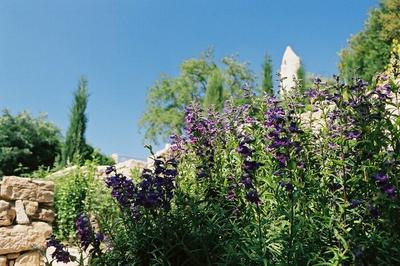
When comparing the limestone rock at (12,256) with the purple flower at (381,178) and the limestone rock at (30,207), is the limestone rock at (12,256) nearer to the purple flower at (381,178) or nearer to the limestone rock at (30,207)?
the limestone rock at (30,207)

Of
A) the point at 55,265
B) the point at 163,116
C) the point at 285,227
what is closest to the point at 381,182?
the point at 285,227

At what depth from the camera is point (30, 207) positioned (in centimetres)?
588

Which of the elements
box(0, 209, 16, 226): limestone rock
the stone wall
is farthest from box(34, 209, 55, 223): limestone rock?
box(0, 209, 16, 226): limestone rock

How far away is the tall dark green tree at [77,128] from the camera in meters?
12.4

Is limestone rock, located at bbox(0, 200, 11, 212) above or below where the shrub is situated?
above

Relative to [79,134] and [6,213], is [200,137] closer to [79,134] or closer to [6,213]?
[6,213]

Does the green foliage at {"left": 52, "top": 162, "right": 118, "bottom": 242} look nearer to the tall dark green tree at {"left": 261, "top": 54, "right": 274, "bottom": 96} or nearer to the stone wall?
the stone wall

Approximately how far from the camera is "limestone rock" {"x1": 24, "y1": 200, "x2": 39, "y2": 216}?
5824 millimetres

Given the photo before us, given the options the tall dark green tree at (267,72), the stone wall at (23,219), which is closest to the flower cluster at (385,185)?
the stone wall at (23,219)

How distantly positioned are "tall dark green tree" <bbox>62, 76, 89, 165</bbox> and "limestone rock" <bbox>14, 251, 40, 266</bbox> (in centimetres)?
686

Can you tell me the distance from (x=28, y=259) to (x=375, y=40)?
2006 cm

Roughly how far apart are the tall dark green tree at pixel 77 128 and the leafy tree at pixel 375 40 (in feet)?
33.7

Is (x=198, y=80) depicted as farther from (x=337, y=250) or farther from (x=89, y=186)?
(x=337, y=250)

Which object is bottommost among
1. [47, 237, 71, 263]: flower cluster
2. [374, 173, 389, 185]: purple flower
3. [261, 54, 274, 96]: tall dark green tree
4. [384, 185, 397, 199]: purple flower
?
[47, 237, 71, 263]: flower cluster
